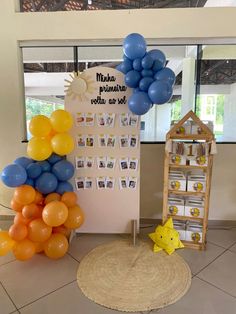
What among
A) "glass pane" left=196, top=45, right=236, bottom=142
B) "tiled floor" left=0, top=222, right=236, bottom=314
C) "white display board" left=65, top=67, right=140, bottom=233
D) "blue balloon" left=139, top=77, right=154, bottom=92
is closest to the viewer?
"tiled floor" left=0, top=222, right=236, bottom=314

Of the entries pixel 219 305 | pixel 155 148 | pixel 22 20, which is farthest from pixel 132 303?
pixel 22 20

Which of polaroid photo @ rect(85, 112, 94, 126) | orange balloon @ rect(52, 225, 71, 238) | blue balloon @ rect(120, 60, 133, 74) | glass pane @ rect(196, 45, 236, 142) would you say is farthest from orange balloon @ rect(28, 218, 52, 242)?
glass pane @ rect(196, 45, 236, 142)

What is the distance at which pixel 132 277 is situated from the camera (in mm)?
2068

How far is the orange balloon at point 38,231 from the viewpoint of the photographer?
2152 mm

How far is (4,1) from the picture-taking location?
8.84 feet

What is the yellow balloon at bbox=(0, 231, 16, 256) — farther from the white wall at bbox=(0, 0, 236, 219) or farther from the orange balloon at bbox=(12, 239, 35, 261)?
the white wall at bbox=(0, 0, 236, 219)

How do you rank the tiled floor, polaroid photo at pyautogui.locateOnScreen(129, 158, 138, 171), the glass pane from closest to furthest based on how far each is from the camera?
the tiled floor → polaroid photo at pyautogui.locateOnScreen(129, 158, 138, 171) → the glass pane

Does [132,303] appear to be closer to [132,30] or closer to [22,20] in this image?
[132,30]

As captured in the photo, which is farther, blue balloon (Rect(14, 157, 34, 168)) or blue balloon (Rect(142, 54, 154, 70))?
blue balloon (Rect(14, 157, 34, 168))

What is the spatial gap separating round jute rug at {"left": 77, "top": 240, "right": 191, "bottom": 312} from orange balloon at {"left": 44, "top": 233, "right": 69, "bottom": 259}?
0.23 metres

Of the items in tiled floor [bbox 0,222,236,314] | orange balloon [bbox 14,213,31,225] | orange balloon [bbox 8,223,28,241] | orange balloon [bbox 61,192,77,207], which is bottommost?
tiled floor [bbox 0,222,236,314]

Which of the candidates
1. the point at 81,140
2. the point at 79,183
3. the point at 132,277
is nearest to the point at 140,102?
the point at 81,140

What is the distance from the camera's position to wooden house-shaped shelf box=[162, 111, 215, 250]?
2.38m

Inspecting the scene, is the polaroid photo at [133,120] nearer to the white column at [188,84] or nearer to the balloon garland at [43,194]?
the balloon garland at [43,194]
